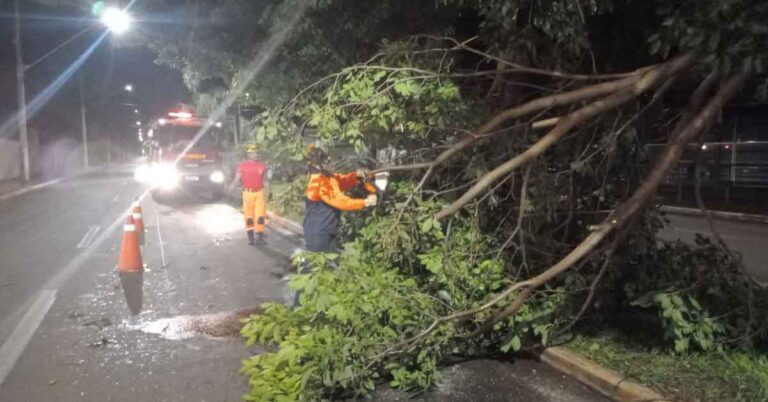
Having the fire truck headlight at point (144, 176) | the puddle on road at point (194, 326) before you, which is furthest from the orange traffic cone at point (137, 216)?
the fire truck headlight at point (144, 176)

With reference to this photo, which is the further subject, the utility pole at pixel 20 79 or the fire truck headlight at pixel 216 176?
the utility pole at pixel 20 79

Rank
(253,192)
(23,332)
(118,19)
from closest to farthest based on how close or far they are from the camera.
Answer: (23,332), (253,192), (118,19)

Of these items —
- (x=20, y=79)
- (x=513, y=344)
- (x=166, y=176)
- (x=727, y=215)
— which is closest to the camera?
(x=513, y=344)

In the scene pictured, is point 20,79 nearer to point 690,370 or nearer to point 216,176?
point 216,176

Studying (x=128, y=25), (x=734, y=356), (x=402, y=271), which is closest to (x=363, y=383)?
(x=402, y=271)

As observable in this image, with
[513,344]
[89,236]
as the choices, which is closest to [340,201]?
[513,344]

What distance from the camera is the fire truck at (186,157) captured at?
68.3ft

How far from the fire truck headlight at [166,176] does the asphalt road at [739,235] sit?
15037 millimetres

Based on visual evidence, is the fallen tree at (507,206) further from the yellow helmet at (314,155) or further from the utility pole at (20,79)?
the utility pole at (20,79)

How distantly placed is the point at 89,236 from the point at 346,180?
8.03 m

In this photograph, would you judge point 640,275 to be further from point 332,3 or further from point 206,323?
point 332,3

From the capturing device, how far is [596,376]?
4754 mm

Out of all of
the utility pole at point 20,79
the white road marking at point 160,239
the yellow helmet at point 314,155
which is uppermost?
the utility pole at point 20,79

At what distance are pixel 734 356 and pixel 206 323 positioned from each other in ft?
15.6
